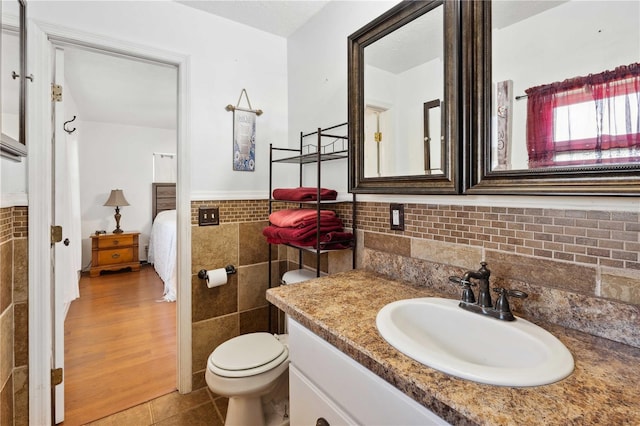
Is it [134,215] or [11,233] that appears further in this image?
[134,215]

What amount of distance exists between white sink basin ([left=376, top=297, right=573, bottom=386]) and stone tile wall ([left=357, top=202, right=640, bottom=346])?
0.12 metres

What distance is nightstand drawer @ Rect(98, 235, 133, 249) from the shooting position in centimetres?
403

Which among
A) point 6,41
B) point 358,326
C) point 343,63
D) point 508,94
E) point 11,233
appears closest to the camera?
point 358,326

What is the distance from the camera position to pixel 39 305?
1.41 metres

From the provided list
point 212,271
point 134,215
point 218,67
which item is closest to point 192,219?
point 212,271

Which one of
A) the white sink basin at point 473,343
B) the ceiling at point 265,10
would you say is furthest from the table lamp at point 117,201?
the white sink basin at point 473,343

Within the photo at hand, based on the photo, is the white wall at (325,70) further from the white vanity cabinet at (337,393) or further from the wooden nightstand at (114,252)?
the wooden nightstand at (114,252)

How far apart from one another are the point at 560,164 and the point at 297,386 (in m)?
1.02

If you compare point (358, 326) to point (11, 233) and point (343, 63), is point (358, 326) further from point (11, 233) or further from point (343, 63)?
point (11, 233)

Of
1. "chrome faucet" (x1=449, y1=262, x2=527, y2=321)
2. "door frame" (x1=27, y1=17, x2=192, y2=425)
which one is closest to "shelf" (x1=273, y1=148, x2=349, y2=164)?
"chrome faucet" (x1=449, y1=262, x2=527, y2=321)

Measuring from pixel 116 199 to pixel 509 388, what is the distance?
4.93 m

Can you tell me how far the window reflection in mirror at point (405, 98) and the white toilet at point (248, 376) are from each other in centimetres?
97

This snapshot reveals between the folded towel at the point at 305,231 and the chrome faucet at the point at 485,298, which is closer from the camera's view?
the chrome faucet at the point at 485,298

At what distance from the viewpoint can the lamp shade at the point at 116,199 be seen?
13.9 feet
